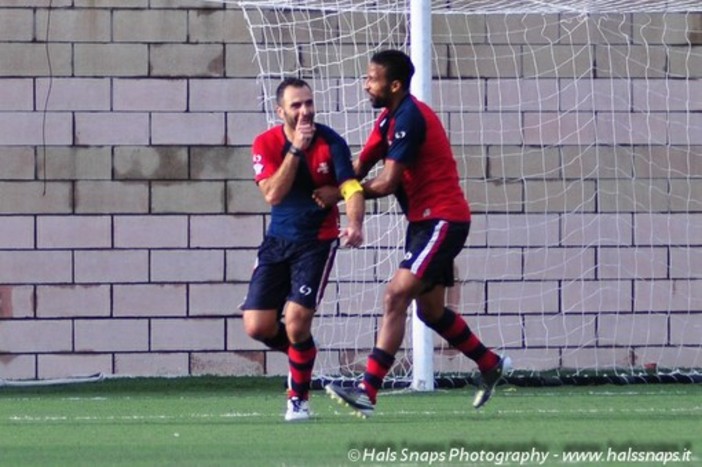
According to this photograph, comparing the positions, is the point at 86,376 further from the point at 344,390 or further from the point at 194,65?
the point at 344,390

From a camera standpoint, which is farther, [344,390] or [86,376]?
[86,376]

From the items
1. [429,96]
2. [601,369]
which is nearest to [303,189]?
[429,96]

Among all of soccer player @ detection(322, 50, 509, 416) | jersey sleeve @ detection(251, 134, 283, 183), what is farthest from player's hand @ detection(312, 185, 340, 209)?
jersey sleeve @ detection(251, 134, 283, 183)

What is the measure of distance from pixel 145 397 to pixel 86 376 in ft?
3.85

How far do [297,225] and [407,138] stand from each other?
2.07 feet

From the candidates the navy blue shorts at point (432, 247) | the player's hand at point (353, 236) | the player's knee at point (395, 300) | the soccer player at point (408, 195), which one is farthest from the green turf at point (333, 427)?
the player's hand at point (353, 236)

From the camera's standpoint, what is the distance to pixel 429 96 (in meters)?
9.27

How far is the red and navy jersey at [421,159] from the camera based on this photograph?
7.37 meters

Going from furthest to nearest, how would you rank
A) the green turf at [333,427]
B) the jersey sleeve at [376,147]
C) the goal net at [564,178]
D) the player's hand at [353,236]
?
the goal net at [564,178]
the jersey sleeve at [376,147]
the player's hand at [353,236]
the green turf at [333,427]

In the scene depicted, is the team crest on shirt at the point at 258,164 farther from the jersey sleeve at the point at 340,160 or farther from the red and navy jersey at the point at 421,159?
the red and navy jersey at the point at 421,159

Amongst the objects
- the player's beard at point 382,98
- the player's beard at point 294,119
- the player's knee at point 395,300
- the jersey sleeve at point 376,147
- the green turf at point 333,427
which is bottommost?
the green turf at point 333,427

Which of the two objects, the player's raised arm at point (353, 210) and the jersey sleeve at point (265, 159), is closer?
the player's raised arm at point (353, 210)

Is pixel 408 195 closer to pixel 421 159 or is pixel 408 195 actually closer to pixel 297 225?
pixel 421 159

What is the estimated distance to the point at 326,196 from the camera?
744 centimetres
